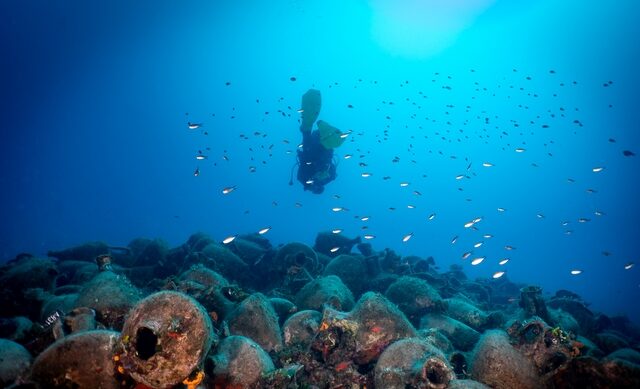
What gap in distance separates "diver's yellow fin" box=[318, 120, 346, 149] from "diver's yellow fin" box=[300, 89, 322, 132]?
1458 mm

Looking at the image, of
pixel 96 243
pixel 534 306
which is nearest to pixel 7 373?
pixel 534 306

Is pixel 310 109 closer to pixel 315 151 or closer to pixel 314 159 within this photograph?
pixel 315 151

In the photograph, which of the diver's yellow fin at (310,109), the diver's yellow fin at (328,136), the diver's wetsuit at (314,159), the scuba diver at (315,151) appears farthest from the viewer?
the diver's yellow fin at (310,109)

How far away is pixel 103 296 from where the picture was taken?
6.12 meters

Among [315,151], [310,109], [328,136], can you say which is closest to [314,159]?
[315,151]

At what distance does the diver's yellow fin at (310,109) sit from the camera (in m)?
23.1

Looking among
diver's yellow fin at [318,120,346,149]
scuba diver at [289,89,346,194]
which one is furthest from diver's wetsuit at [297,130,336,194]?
diver's yellow fin at [318,120,346,149]

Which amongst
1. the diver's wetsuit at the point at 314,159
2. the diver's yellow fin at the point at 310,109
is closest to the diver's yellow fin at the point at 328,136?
the diver's wetsuit at the point at 314,159

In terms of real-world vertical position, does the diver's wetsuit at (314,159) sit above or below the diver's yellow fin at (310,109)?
below

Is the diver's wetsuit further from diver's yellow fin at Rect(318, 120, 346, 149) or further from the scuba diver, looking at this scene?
diver's yellow fin at Rect(318, 120, 346, 149)

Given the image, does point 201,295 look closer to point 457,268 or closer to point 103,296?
point 103,296

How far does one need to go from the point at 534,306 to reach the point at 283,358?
7611 millimetres

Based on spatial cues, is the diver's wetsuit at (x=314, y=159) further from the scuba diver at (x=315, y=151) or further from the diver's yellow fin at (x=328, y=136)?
the diver's yellow fin at (x=328, y=136)

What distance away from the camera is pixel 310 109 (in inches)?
925
